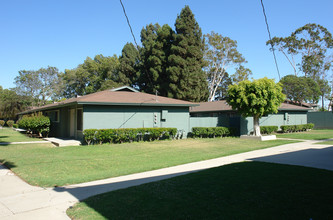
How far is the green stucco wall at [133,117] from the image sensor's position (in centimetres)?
1680

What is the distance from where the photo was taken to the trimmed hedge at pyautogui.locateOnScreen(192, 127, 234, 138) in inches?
814

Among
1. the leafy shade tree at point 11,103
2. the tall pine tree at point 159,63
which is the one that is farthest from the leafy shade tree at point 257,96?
the leafy shade tree at point 11,103

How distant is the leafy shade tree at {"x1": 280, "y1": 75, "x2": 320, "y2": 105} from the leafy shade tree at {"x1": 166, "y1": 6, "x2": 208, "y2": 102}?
599 inches

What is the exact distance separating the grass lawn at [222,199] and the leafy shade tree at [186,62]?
2717cm

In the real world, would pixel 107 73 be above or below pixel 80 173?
above

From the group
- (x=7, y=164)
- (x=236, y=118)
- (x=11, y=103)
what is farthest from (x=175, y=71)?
(x=11, y=103)

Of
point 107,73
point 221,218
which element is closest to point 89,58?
point 107,73

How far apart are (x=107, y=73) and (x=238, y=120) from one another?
32.0 m

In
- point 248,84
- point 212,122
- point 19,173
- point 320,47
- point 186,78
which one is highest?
point 320,47

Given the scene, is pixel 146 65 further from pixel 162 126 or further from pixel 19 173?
pixel 19 173

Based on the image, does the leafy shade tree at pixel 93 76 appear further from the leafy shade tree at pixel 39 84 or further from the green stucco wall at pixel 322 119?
the green stucco wall at pixel 322 119

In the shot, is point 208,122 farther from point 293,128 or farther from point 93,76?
point 93,76

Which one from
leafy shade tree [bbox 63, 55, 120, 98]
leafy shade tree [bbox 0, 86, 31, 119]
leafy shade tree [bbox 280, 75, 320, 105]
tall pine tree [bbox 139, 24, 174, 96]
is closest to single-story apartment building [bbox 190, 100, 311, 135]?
tall pine tree [bbox 139, 24, 174, 96]

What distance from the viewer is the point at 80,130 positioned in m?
17.4
